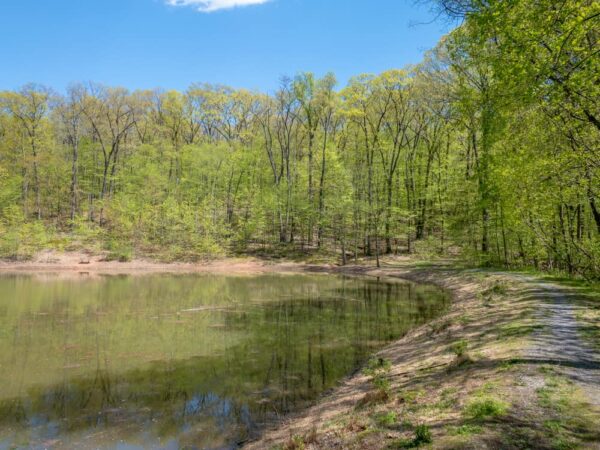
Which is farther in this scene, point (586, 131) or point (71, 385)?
point (586, 131)

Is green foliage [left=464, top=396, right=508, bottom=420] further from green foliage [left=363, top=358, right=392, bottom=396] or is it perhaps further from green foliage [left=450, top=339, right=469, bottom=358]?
green foliage [left=450, top=339, right=469, bottom=358]

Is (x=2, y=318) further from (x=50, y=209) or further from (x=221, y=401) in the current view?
(x=50, y=209)

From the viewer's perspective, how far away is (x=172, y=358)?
496 inches

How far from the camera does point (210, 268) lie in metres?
44.9

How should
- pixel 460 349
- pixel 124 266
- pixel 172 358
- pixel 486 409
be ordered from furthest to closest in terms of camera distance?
pixel 124 266 < pixel 172 358 < pixel 460 349 < pixel 486 409

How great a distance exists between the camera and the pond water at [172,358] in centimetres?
815

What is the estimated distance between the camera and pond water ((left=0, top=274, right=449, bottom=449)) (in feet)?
26.7

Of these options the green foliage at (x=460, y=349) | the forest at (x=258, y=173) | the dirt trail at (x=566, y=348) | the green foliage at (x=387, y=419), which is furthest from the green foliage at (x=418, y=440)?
the forest at (x=258, y=173)

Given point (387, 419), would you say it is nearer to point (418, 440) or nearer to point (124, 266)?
point (418, 440)

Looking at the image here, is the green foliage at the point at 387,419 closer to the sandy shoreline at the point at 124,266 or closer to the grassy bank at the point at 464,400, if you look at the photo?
the grassy bank at the point at 464,400

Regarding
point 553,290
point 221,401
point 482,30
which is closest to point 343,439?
point 221,401

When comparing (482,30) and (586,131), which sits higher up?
(482,30)

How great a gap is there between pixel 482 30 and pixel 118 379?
12.4 meters

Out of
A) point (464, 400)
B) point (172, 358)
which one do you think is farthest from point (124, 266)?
point (464, 400)
